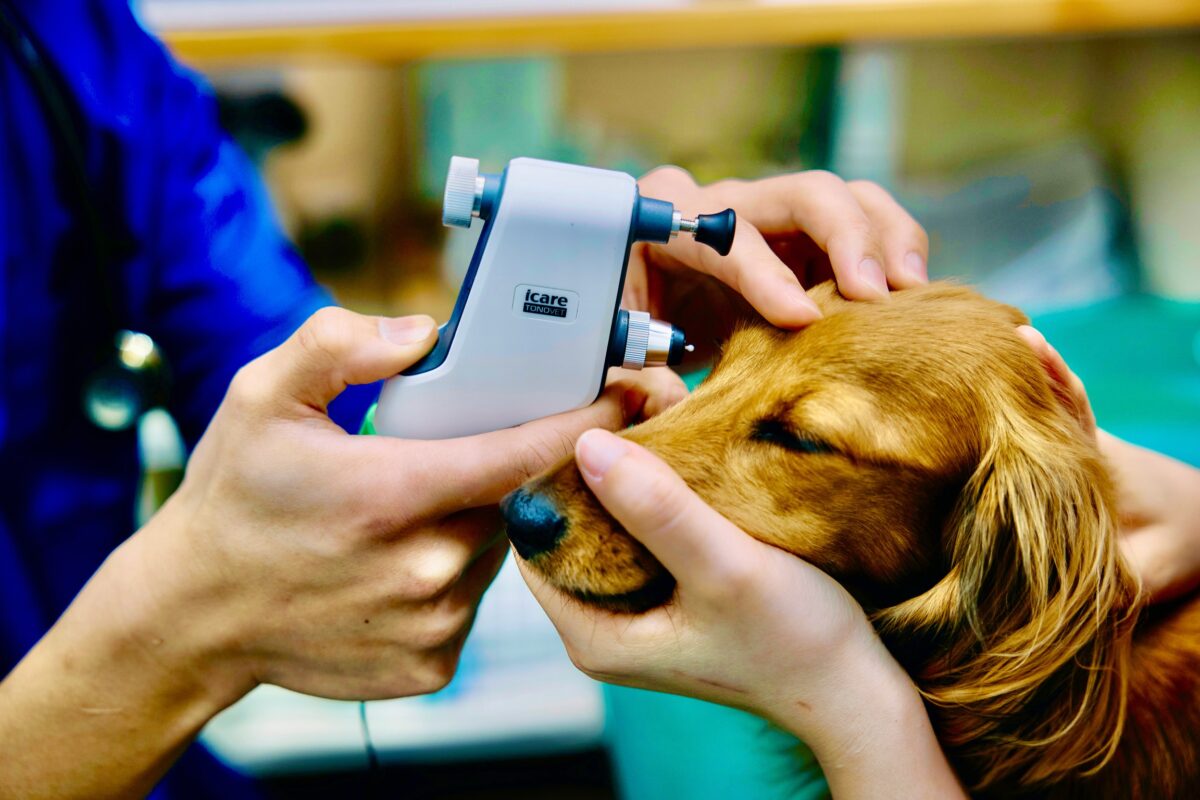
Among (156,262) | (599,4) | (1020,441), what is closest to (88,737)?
(156,262)

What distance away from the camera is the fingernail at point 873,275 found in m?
0.70

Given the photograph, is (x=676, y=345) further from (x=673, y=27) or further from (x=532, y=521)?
(x=673, y=27)

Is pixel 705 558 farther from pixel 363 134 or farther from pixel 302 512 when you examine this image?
pixel 363 134

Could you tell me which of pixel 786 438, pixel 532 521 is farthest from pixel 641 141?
pixel 532 521

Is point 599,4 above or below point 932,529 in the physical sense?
above

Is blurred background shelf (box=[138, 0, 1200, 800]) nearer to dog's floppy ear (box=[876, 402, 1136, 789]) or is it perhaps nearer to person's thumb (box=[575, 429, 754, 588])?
dog's floppy ear (box=[876, 402, 1136, 789])

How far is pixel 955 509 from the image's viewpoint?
70cm

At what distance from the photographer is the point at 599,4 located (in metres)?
1.45

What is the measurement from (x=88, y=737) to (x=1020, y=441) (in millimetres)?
745

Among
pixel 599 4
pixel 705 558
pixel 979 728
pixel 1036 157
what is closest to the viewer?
pixel 705 558

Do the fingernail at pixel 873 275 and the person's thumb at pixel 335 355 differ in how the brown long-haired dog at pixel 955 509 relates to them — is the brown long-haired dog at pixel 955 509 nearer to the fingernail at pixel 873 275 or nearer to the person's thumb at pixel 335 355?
the fingernail at pixel 873 275

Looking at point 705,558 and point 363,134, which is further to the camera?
point 363,134

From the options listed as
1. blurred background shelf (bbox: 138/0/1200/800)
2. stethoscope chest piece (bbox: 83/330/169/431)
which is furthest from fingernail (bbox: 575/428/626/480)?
blurred background shelf (bbox: 138/0/1200/800)

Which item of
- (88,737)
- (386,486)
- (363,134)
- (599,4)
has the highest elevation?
(599,4)
